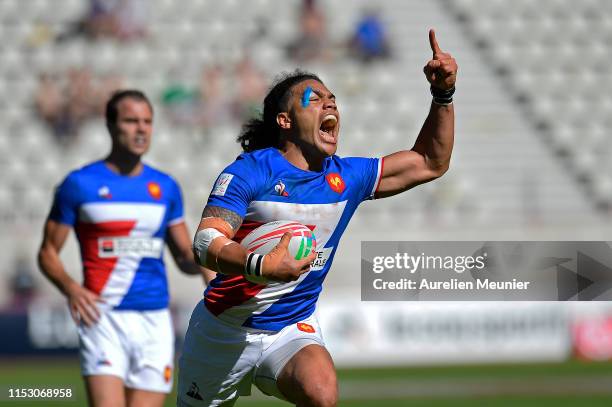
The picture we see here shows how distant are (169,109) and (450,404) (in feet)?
30.7

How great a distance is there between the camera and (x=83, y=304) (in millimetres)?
8102

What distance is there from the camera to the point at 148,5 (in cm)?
2155

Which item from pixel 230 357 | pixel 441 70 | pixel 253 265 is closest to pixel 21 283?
pixel 230 357

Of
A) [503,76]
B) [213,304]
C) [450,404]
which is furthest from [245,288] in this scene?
[503,76]

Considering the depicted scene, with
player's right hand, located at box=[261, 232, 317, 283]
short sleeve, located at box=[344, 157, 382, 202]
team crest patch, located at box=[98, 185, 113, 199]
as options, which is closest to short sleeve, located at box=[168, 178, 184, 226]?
team crest patch, located at box=[98, 185, 113, 199]

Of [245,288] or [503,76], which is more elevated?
[503,76]

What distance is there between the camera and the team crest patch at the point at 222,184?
6016 mm

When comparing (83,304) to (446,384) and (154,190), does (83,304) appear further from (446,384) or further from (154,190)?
(446,384)

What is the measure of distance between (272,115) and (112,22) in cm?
1521

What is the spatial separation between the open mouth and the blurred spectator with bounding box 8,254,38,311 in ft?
39.8

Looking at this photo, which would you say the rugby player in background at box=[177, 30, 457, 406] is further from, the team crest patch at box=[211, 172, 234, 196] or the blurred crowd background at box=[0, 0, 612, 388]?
the blurred crowd background at box=[0, 0, 612, 388]

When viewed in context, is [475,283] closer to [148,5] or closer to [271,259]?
[271,259]

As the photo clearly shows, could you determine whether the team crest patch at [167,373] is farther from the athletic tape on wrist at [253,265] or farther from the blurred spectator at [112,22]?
the blurred spectator at [112,22]

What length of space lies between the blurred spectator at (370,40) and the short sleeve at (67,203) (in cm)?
1367
